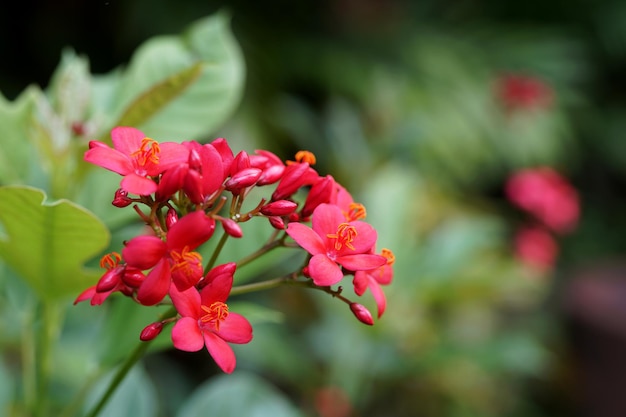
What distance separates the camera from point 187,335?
1.45 feet

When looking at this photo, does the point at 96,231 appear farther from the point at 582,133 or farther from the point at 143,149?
the point at 582,133

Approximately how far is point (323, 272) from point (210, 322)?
3.1 inches

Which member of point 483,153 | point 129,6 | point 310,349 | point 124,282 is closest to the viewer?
point 124,282

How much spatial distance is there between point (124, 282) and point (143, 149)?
0.09 m

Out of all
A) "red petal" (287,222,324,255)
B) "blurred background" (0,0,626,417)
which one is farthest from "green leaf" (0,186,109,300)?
"blurred background" (0,0,626,417)

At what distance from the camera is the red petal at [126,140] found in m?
0.49

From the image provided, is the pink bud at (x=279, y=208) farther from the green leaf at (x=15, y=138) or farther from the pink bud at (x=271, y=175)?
the green leaf at (x=15, y=138)

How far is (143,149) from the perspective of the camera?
1.58ft

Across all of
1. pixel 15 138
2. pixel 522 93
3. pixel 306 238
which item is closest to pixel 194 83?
pixel 15 138

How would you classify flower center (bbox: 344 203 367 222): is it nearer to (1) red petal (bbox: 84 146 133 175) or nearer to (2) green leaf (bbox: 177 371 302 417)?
(1) red petal (bbox: 84 146 133 175)

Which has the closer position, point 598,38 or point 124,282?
point 124,282

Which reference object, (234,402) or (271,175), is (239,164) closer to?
(271,175)

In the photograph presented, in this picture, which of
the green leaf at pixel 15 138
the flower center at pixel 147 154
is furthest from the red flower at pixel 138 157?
the green leaf at pixel 15 138

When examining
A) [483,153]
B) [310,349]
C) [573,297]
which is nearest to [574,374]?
[573,297]
